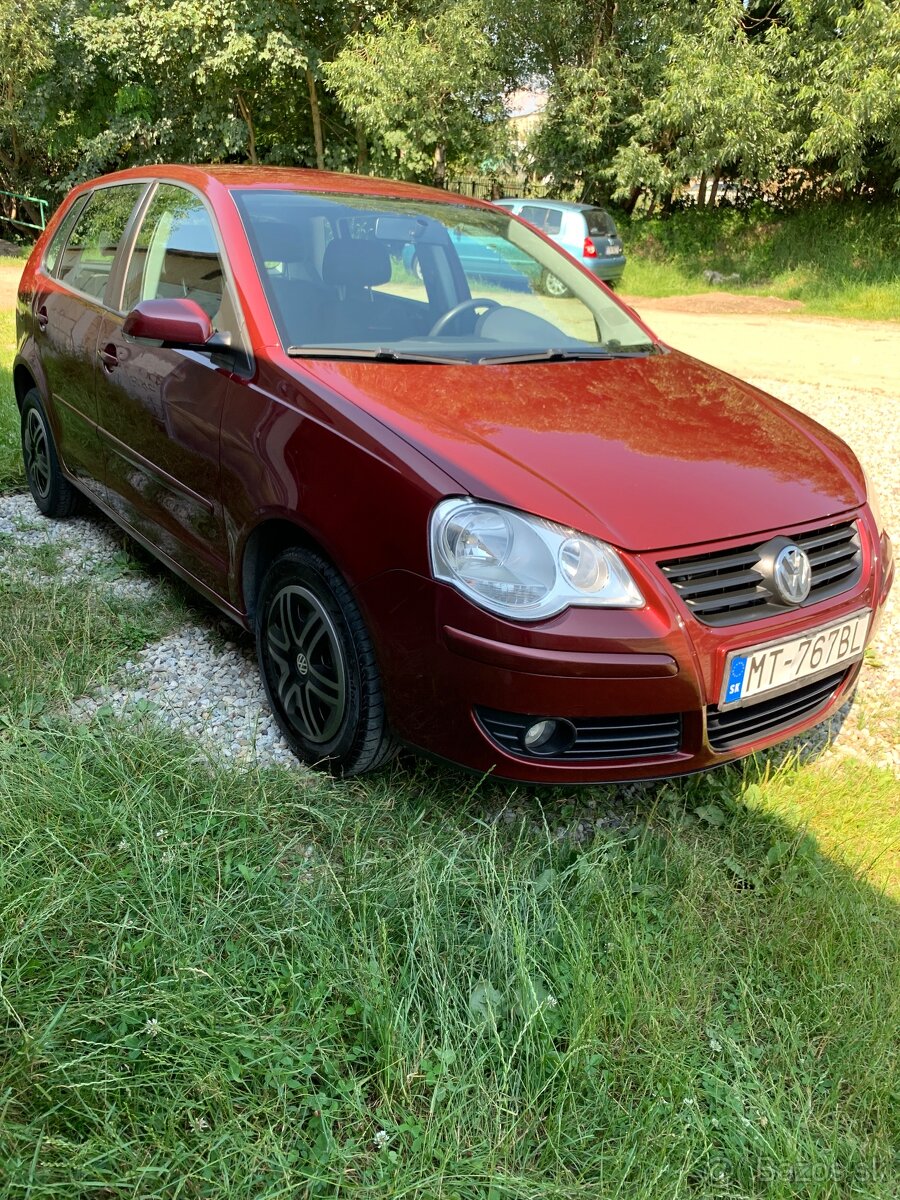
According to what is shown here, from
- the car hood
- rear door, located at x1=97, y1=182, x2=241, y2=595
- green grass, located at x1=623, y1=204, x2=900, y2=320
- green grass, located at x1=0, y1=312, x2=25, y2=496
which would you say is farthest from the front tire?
green grass, located at x1=623, y1=204, x2=900, y2=320

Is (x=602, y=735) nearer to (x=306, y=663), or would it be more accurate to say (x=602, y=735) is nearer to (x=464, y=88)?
A: (x=306, y=663)

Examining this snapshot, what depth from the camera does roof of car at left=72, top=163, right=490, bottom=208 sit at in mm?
3248

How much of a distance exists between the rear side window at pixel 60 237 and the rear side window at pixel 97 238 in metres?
0.06

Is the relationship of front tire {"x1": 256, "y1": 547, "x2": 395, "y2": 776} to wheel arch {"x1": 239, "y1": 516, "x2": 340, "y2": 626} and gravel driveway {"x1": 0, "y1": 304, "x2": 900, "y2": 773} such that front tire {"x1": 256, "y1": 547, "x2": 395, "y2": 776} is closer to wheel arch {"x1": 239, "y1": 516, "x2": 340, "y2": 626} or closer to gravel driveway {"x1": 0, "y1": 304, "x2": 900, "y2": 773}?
wheel arch {"x1": 239, "y1": 516, "x2": 340, "y2": 626}

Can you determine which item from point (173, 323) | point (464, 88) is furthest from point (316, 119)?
point (173, 323)

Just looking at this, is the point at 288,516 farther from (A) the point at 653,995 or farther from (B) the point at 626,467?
(A) the point at 653,995

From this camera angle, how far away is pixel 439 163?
2125 centimetres

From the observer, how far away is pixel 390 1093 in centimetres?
171

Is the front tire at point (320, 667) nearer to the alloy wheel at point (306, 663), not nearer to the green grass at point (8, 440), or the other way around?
the alloy wheel at point (306, 663)

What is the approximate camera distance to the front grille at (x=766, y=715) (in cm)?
227

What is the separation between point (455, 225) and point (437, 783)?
211 cm

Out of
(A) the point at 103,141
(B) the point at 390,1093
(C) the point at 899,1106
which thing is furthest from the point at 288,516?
(A) the point at 103,141

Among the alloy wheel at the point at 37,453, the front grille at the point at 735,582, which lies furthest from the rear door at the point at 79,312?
the front grille at the point at 735,582

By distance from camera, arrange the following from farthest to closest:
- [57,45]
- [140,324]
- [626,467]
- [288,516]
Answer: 1. [57,45]
2. [140,324]
3. [288,516]
4. [626,467]
